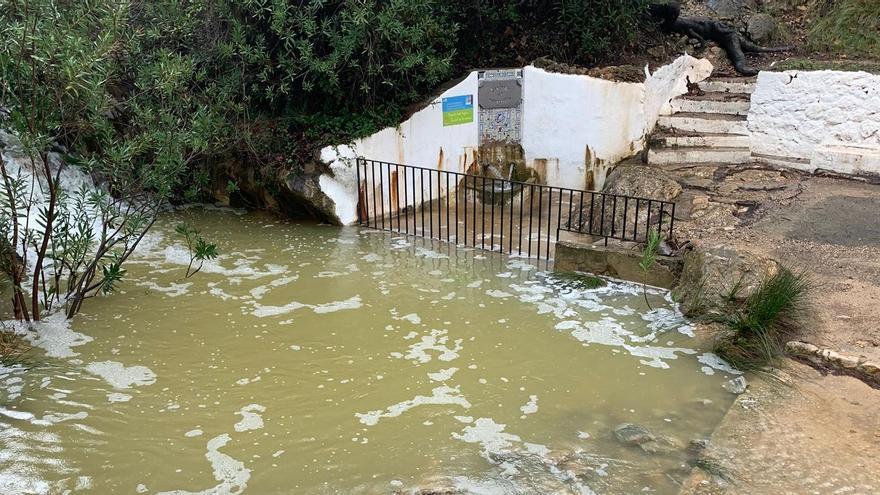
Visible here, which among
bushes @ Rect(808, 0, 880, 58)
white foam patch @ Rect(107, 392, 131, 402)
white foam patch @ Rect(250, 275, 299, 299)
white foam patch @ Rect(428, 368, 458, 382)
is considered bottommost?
white foam patch @ Rect(107, 392, 131, 402)

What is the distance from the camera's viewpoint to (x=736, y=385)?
18.8 ft

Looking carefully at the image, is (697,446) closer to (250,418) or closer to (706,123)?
(250,418)

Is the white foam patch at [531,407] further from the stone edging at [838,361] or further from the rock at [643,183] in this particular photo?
the rock at [643,183]

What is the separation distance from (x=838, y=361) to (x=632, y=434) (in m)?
1.87

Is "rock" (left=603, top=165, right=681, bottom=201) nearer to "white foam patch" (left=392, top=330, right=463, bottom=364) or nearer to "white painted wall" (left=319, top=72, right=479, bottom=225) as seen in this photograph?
"white painted wall" (left=319, top=72, right=479, bottom=225)

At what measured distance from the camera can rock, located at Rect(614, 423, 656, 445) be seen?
5.04m

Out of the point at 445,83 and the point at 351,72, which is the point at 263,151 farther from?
the point at 445,83

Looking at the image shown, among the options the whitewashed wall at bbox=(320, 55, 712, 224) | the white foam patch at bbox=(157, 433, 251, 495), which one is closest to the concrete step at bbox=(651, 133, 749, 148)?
the whitewashed wall at bbox=(320, 55, 712, 224)

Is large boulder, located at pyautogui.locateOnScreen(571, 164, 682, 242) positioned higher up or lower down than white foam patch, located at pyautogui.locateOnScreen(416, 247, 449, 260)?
higher up

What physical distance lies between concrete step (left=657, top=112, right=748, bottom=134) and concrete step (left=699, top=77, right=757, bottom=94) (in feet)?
2.54

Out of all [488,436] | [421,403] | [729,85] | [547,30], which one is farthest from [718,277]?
[547,30]

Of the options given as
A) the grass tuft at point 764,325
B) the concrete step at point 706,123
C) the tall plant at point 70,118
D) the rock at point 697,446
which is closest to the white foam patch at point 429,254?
the tall plant at point 70,118

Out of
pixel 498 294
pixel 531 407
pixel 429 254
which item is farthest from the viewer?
pixel 429 254

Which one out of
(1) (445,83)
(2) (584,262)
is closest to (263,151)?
(1) (445,83)
